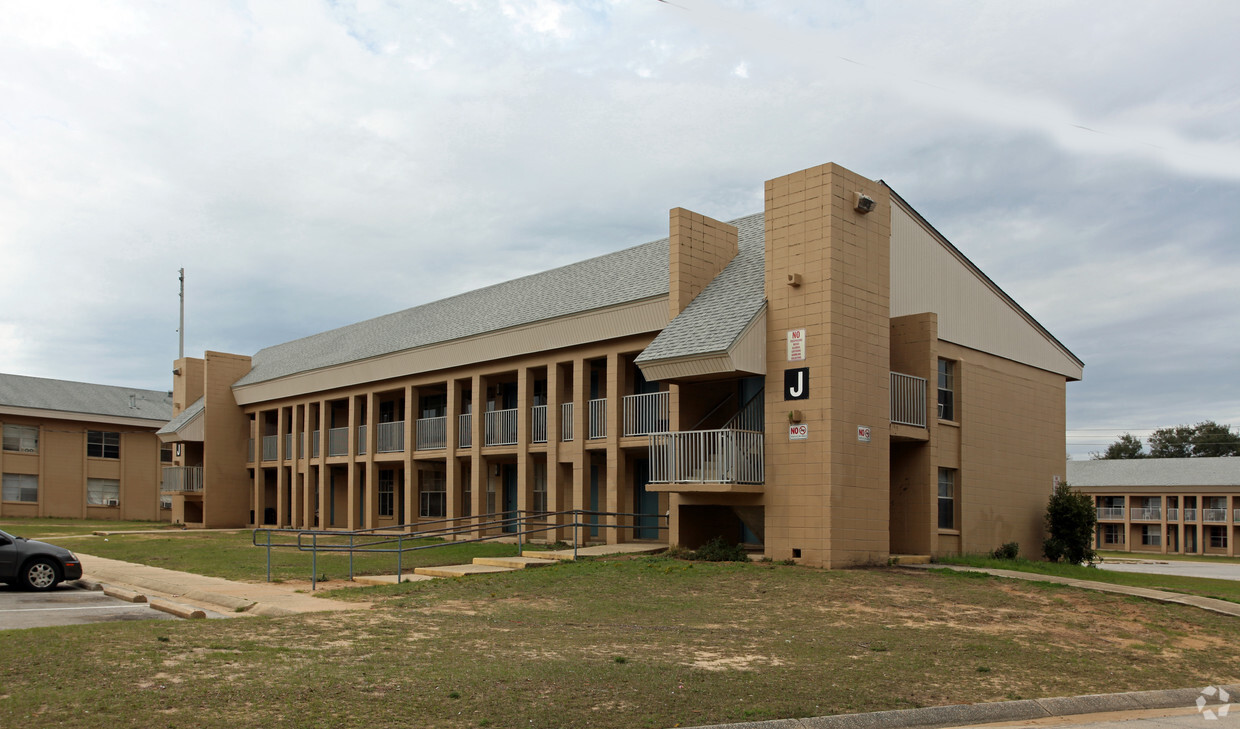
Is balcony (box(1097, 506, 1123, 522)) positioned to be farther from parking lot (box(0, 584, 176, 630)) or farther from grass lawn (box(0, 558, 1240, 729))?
parking lot (box(0, 584, 176, 630))

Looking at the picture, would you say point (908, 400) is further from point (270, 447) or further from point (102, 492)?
point (102, 492)

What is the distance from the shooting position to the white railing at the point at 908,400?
21.6m

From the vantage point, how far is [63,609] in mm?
14086

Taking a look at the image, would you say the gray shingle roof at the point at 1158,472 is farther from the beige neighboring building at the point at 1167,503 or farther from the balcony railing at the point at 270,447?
the balcony railing at the point at 270,447

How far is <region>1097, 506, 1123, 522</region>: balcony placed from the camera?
70.8 m

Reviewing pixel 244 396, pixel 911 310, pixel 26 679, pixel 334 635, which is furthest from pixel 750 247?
pixel 244 396

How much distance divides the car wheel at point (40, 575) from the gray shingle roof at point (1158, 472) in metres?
66.9

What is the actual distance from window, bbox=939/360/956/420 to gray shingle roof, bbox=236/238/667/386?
709cm

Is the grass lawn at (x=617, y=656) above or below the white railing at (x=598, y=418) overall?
below

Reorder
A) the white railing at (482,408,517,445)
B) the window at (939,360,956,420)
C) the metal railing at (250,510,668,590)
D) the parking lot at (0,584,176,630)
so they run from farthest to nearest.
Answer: the white railing at (482,408,517,445), the window at (939,360,956,420), the metal railing at (250,510,668,590), the parking lot at (0,584,176,630)

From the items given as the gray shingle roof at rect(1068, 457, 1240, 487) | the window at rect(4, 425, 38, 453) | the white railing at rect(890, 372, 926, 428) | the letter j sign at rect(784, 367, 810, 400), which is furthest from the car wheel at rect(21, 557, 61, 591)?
the gray shingle roof at rect(1068, 457, 1240, 487)

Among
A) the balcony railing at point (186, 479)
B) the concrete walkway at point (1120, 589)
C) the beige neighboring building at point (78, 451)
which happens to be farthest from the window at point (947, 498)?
the beige neighboring building at point (78, 451)

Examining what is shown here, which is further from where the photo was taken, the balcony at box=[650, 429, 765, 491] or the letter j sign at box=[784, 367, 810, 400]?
the balcony at box=[650, 429, 765, 491]

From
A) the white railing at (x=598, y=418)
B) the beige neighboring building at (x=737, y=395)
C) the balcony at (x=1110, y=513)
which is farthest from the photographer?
the balcony at (x=1110, y=513)
